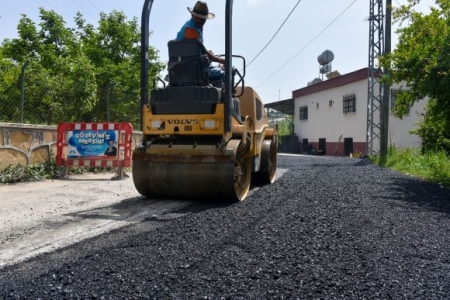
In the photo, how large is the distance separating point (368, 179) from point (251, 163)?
3939 millimetres

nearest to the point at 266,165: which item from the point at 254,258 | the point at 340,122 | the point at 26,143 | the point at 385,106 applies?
the point at 254,258

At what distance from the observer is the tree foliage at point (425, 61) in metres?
8.72

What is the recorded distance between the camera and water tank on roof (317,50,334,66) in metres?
32.3

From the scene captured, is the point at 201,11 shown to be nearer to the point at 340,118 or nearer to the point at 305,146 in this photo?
the point at 340,118

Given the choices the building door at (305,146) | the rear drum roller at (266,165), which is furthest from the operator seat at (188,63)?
the building door at (305,146)

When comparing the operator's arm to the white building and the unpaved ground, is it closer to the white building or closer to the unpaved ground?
the unpaved ground

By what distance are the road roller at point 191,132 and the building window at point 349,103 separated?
21683 millimetres

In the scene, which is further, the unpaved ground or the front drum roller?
the front drum roller

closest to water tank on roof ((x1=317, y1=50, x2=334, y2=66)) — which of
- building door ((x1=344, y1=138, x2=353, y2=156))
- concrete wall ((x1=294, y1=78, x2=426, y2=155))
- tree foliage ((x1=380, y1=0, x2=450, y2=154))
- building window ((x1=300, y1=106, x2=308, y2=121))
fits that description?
concrete wall ((x1=294, y1=78, x2=426, y2=155))

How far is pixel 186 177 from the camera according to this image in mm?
5883

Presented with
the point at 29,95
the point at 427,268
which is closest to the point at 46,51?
the point at 29,95

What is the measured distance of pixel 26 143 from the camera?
8.77m

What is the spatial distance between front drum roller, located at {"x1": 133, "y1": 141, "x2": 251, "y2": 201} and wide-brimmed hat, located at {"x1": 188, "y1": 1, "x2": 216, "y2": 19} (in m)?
1.84

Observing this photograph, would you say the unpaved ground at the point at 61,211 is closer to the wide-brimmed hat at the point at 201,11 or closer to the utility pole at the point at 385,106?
the wide-brimmed hat at the point at 201,11
